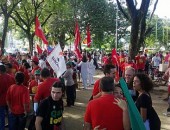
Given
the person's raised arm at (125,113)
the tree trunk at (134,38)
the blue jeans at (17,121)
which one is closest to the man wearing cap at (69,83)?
the blue jeans at (17,121)

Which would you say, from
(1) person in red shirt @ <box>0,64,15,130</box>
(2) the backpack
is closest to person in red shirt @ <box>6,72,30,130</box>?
(1) person in red shirt @ <box>0,64,15,130</box>

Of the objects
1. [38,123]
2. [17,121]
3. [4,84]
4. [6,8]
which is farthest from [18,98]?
[6,8]

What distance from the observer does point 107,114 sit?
12.5 feet

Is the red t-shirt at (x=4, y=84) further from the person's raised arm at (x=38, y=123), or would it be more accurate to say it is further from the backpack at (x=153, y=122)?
the backpack at (x=153, y=122)

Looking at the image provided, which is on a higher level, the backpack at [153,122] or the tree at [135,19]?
the tree at [135,19]

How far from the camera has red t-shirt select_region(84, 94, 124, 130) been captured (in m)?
3.80

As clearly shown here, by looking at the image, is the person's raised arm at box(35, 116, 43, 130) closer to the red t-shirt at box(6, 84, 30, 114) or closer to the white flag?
the red t-shirt at box(6, 84, 30, 114)

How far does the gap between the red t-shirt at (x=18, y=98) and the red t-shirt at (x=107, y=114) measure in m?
2.91

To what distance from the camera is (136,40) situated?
16922 millimetres

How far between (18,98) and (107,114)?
317 cm

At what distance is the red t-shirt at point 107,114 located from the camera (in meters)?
3.80

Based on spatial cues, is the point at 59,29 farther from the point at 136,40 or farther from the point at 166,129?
the point at 166,129

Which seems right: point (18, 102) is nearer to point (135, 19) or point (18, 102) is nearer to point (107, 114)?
point (107, 114)

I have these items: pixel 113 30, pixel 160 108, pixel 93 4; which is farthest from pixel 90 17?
pixel 160 108
